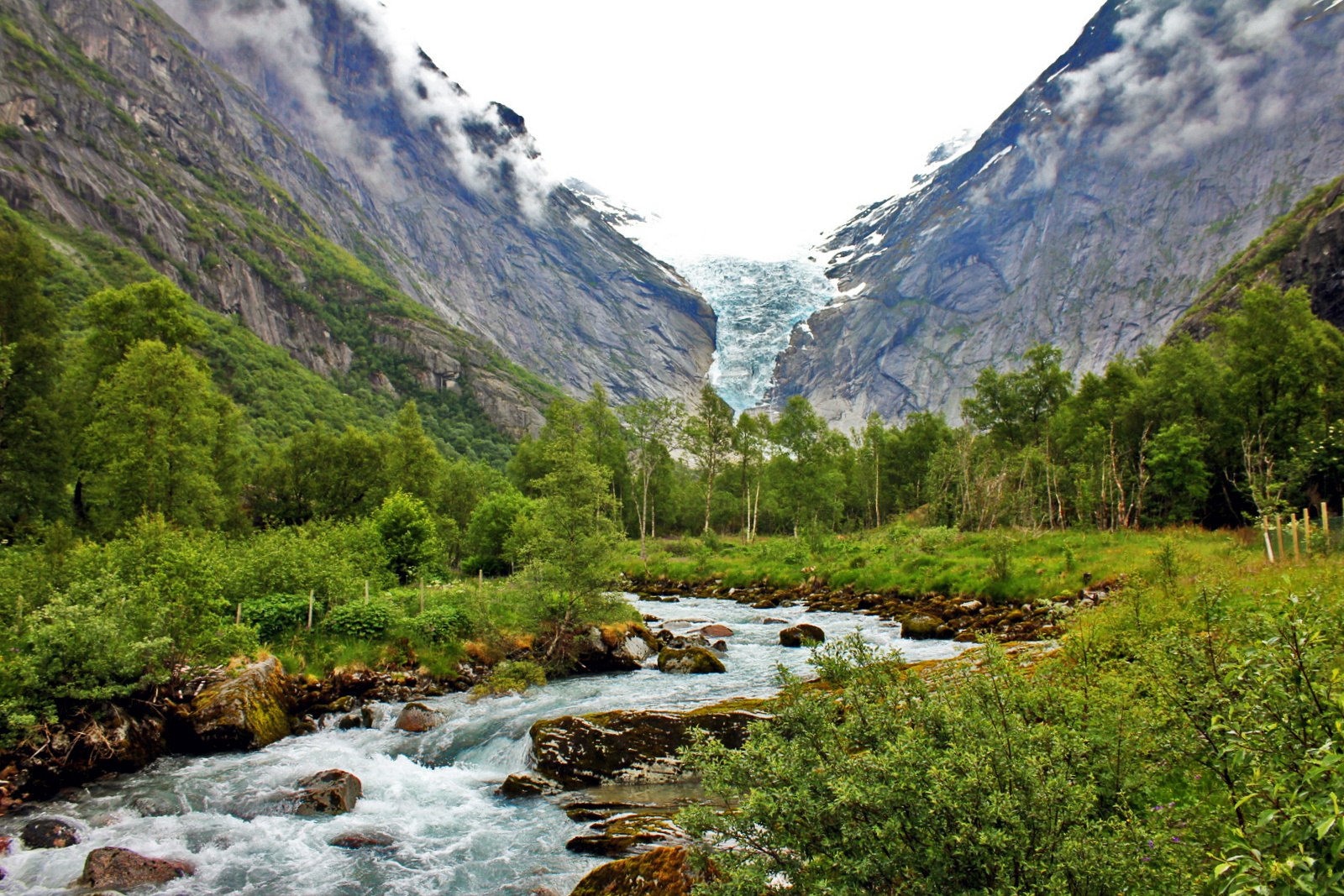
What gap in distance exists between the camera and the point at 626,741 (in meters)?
12.6

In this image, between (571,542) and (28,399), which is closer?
(571,542)

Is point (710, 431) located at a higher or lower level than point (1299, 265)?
lower

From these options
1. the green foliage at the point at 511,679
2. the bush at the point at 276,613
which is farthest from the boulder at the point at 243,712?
the green foliage at the point at 511,679

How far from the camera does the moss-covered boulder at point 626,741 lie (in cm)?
1202

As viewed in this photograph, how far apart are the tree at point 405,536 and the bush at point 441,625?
12611mm

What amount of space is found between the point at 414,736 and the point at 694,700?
7152mm

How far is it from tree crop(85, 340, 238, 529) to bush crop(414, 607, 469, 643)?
51.5 ft

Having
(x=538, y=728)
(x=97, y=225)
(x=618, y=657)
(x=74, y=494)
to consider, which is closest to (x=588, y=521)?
(x=618, y=657)

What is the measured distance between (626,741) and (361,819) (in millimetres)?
4981

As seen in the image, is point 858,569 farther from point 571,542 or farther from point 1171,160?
point 1171,160

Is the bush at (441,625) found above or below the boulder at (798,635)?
above

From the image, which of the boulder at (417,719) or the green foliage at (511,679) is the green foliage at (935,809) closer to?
the boulder at (417,719)

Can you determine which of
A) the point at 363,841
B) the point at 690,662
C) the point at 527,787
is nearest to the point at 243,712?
the point at 363,841

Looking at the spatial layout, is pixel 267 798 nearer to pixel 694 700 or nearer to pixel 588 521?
pixel 694 700
